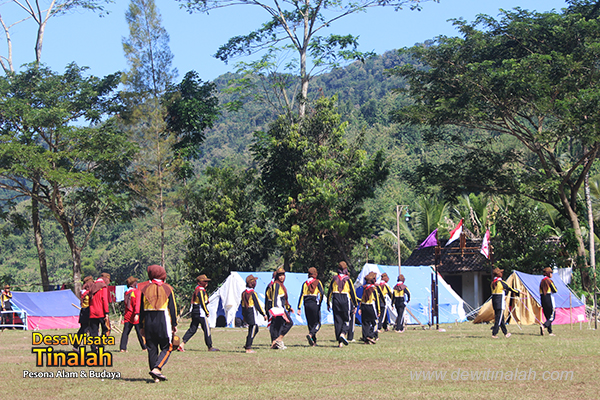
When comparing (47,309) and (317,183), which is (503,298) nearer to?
(317,183)

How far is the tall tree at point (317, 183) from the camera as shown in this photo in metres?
31.1

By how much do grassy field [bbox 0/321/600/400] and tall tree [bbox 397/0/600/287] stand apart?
14336 millimetres

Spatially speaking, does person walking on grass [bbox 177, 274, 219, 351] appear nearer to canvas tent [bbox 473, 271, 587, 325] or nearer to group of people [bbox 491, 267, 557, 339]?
group of people [bbox 491, 267, 557, 339]

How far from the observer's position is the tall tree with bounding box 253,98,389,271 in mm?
31062

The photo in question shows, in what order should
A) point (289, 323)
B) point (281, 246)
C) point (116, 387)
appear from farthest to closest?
point (281, 246) < point (289, 323) < point (116, 387)

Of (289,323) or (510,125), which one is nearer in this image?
(289,323)

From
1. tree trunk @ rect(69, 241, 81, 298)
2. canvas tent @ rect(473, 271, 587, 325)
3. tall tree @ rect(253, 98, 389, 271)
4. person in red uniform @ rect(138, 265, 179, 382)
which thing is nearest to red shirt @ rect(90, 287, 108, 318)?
person in red uniform @ rect(138, 265, 179, 382)

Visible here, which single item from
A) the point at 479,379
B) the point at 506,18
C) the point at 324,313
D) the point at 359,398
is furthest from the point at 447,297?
the point at 359,398

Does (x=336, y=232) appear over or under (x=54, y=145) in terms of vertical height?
under

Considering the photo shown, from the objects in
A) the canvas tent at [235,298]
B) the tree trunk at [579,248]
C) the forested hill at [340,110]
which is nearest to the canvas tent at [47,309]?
the canvas tent at [235,298]

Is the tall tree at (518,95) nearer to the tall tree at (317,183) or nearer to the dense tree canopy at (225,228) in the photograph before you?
the tall tree at (317,183)

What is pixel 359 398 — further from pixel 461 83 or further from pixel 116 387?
pixel 461 83

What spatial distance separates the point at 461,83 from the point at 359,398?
73.2 ft

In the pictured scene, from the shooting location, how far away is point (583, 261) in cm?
2738
